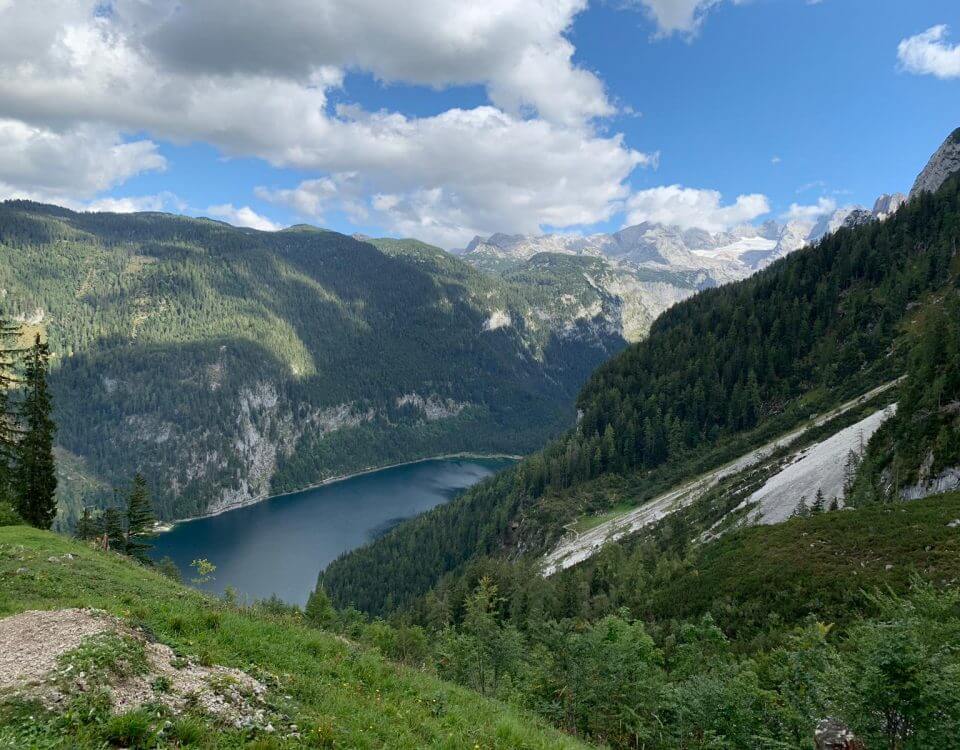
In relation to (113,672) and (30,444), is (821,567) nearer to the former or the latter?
(113,672)

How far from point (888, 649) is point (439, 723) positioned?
10.4m

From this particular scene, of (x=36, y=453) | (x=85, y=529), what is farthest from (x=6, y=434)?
(x=85, y=529)

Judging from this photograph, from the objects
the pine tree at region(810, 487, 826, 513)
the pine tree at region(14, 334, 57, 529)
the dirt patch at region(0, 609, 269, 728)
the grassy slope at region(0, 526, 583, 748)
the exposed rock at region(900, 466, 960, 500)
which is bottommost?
the pine tree at region(810, 487, 826, 513)

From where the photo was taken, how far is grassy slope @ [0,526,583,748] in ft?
37.2

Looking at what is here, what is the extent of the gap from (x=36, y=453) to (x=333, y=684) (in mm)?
45558

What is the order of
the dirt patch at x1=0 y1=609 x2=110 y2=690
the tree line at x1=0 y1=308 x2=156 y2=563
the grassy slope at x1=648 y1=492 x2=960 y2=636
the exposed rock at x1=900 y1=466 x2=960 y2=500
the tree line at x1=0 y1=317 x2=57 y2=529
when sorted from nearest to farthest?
the dirt patch at x1=0 y1=609 x2=110 y2=690, the grassy slope at x1=648 y1=492 x2=960 y2=636, the exposed rock at x1=900 y1=466 x2=960 y2=500, the tree line at x1=0 y1=308 x2=156 y2=563, the tree line at x1=0 y1=317 x2=57 y2=529

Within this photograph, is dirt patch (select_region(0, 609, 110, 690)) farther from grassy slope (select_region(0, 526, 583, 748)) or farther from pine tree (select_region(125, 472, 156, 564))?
pine tree (select_region(125, 472, 156, 564))

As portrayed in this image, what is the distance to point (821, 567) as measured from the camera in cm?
3080

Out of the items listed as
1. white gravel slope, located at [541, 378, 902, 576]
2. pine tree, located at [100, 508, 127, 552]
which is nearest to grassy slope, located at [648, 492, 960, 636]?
white gravel slope, located at [541, 378, 902, 576]

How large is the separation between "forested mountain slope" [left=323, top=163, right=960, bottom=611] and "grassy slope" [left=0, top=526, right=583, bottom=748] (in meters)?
90.3

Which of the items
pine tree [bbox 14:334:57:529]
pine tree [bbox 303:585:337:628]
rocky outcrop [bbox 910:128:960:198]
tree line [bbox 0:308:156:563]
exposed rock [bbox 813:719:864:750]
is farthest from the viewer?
rocky outcrop [bbox 910:128:960:198]

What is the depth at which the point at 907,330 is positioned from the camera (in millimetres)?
90062

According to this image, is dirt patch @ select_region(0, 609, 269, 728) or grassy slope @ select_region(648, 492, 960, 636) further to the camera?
grassy slope @ select_region(648, 492, 960, 636)

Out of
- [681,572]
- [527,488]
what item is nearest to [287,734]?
[681,572]
